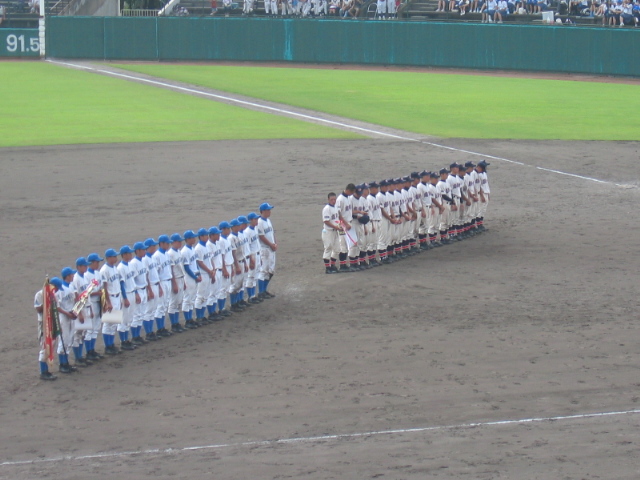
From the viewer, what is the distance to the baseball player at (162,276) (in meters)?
13.3

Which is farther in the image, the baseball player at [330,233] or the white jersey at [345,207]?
the white jersey at [345,207]

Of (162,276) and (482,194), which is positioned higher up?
(482,194)

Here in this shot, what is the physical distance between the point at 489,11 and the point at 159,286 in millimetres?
32715

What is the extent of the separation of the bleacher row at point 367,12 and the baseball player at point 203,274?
31220 millimetres

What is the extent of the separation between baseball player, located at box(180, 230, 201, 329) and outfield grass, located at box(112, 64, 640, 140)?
53.6 ft

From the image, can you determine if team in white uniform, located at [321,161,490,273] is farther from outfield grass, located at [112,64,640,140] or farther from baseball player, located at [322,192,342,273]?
outfield grass, located at [112,64,640,140]

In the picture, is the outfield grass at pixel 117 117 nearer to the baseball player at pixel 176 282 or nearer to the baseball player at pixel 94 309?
the baseball player at pixel 176 282

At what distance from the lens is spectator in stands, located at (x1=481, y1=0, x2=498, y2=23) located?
42.6 metres

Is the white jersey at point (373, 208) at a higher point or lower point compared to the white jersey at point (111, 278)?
higher

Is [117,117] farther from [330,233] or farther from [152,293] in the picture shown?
[152,293]

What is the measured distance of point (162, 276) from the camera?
523 inches

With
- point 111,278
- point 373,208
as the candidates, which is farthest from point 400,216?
point 111,278

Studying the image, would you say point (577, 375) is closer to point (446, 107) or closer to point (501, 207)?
point (501, 207)

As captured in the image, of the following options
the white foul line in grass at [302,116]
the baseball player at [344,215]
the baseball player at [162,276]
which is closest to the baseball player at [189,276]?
the baseball player at [162,276]
